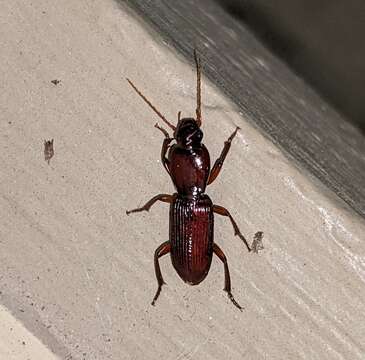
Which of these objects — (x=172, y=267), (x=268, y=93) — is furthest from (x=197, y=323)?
(x=268, y=93)

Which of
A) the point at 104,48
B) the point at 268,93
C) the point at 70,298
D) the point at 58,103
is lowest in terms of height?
the point at 70,298

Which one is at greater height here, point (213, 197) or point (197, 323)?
point (213, 197)

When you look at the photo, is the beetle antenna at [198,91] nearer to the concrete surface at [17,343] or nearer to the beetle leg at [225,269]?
the beetle leg at [225,269]

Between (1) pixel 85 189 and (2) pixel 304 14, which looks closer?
(1) pixel 85 189

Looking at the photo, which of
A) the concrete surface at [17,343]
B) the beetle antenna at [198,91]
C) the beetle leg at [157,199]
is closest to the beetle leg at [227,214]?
the beetle leg at [157,199]

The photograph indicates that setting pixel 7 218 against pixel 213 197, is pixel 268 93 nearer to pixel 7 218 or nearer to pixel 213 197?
pixel 213 197

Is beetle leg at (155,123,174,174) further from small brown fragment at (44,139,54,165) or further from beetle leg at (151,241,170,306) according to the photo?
small brown fragment at (44,139,54,165)
